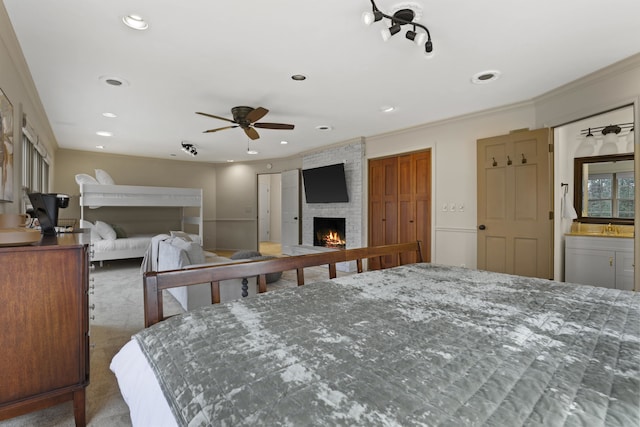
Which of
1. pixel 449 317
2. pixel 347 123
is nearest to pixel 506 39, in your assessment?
pixel 449 317

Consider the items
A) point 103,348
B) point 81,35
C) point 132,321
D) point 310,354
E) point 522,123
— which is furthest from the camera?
point 522,123

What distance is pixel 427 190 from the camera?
4926 millimetres

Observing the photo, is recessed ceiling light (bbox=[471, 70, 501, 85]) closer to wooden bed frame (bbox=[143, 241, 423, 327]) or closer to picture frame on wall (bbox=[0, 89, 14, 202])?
wooden bed frame (bbox=[143, 241, 423, 327])

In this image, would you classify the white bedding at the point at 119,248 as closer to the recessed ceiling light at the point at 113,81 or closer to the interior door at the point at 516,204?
Answer: the recessed ceiling light at the point at 113,81

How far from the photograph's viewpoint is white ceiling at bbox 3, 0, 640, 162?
2.05 meters

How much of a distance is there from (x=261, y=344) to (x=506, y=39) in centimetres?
277

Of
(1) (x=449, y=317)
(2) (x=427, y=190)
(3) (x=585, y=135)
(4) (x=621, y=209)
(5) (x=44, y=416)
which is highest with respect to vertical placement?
(3) (x=585, y=135)

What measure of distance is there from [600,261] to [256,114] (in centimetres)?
432

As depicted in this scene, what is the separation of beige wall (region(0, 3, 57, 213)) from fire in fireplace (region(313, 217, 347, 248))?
4.63 m

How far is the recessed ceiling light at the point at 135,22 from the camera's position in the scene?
2115mm

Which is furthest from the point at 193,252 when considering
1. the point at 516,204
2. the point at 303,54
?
the point at 516,204

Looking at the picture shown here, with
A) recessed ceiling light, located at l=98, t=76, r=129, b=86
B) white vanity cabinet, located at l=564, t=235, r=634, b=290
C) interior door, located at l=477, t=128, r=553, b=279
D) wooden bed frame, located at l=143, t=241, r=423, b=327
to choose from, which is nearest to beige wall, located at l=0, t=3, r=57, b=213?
recessed ceiling light, located at l=98, t=76, r=129, b=86

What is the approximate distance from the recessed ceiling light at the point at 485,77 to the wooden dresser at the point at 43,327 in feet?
11.4

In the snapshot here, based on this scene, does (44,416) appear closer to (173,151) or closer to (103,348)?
(103,348)
